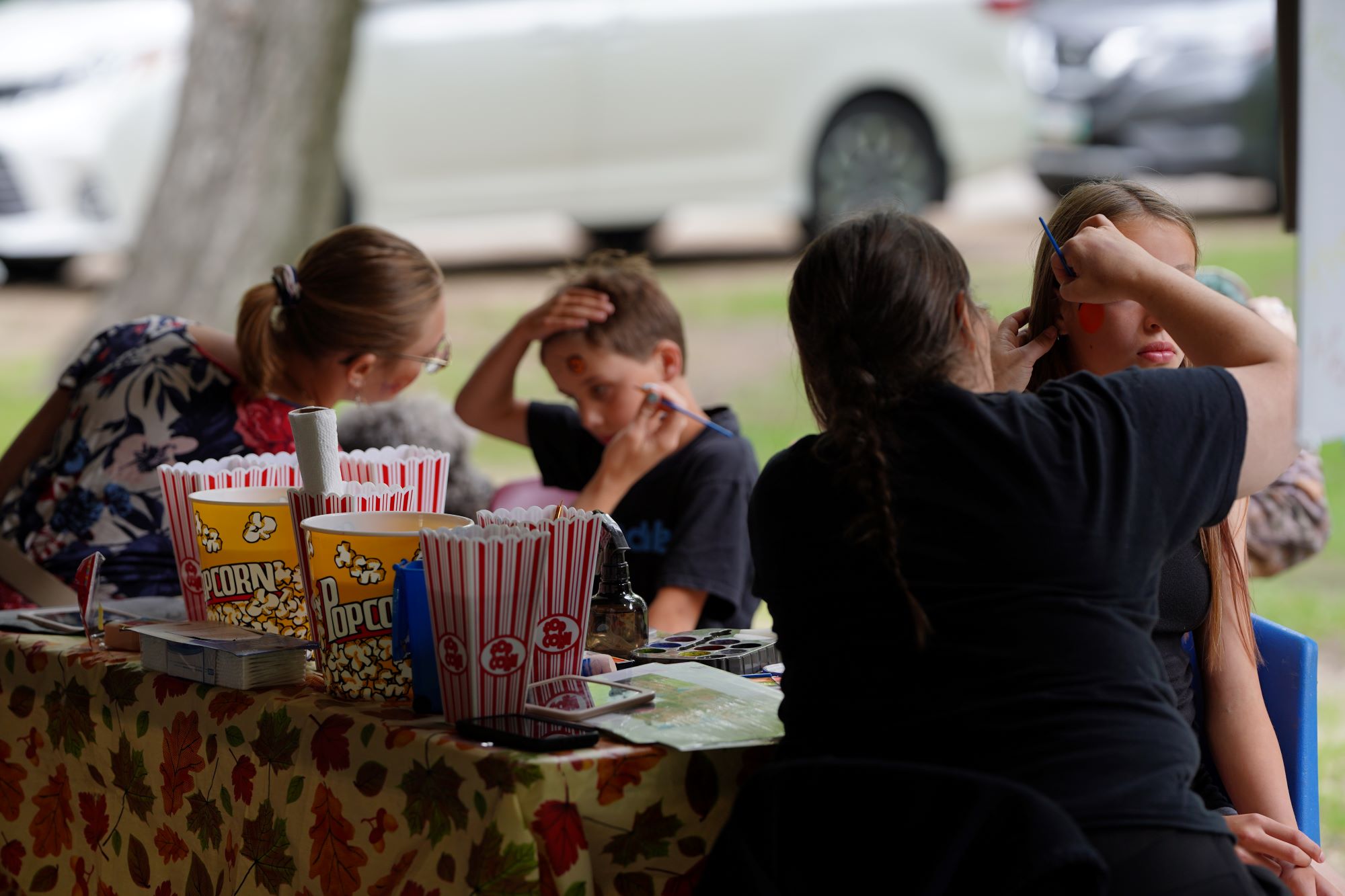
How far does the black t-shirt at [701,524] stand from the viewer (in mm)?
2430

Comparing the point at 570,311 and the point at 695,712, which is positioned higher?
the point at 570,311

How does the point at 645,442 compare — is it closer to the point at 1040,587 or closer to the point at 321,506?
the point at 321,506

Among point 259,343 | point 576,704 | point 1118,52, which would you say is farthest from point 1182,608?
point 1118,52

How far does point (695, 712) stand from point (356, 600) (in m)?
0.38

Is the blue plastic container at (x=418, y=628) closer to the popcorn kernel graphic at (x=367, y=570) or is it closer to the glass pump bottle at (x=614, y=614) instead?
the popcorn kernel graphic at (x=367, y=570)

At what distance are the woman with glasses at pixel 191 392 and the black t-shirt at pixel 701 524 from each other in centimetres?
45

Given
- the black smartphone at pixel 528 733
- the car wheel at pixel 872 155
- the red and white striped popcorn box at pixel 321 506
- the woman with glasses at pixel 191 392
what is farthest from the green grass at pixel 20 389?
the black smartphone at pixel 528 733

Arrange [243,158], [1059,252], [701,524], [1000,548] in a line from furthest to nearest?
[243,158] < [701,524] < [1059,252] < [1000,548]

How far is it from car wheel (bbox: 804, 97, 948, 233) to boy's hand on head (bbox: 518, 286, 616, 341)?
4.25 m

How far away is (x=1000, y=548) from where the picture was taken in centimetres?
133

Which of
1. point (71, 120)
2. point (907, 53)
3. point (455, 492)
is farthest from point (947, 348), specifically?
point (71, 120)

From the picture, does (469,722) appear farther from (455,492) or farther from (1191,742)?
(455,492)

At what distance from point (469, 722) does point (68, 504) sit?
3.81 feet

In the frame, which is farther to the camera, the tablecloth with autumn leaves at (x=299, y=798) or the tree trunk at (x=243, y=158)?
the tree trunk at (x=243, y=158)
